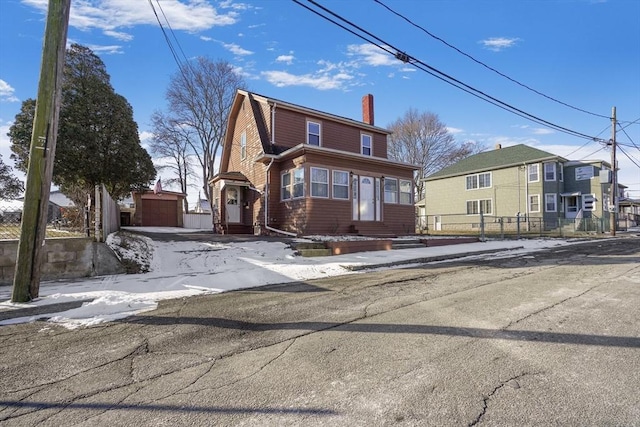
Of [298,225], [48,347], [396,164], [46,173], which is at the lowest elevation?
[48,347]

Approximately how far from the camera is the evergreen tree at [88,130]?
14.9 m

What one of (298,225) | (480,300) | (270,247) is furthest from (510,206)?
(480,300)

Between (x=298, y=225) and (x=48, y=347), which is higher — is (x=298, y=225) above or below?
above

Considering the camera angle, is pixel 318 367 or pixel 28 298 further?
pixel 28 298

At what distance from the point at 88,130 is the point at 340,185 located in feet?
36.9

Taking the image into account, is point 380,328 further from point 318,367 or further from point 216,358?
point 216,358

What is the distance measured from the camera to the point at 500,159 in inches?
1300

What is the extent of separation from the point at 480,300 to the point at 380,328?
2257mm

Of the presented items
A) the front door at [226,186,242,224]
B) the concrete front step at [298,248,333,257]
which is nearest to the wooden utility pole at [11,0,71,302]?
the concrete front step at [298,248,333,257]

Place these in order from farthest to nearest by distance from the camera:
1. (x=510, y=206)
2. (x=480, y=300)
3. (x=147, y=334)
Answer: (x=510, y=206) → (x=480, y=300) → (x=147, y=334)

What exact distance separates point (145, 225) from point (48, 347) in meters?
27.8

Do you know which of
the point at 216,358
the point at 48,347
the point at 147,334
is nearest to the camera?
the point at 216,358

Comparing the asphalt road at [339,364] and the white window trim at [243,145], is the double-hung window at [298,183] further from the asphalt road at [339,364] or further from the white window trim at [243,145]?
the asphalt road at [339,364]

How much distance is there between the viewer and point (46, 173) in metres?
5.82
